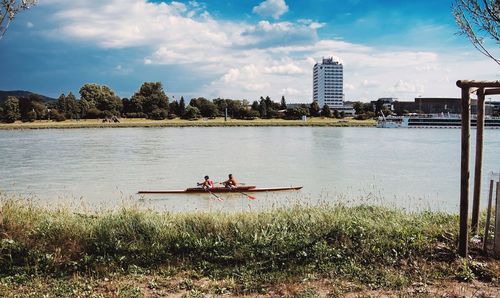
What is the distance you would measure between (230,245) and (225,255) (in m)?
0.32

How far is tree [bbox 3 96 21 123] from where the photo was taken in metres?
122

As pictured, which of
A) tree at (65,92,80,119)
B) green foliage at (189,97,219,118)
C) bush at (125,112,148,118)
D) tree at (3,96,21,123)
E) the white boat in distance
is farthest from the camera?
green foliage at (189,97,219,118)

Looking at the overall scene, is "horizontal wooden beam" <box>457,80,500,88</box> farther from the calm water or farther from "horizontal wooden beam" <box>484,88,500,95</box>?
the calm water

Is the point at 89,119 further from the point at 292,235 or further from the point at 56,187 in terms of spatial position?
the point at 292,235

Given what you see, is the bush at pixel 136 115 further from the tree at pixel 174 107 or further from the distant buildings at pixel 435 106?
the distant buildings at pixel 435 106

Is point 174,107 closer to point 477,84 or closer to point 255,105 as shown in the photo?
point 255,105

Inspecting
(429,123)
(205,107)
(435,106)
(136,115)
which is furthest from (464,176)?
(435,106)

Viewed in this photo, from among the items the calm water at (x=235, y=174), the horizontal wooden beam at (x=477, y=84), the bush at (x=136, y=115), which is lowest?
the calm water at (x=235, y=174)

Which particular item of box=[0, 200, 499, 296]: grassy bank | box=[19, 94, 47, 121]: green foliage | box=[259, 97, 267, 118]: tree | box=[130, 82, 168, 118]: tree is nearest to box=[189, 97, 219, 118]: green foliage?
box=[130, 82, 168, 118]: tree

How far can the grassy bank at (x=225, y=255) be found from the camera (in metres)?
6.14

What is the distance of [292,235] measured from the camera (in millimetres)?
7539

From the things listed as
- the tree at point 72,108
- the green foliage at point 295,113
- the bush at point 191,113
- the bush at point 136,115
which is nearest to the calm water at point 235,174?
the tree at point 72,108

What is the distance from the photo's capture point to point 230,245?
7336 millimetres

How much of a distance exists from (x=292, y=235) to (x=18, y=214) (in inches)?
224
